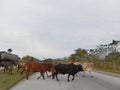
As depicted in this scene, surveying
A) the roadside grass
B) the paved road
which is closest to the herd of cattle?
the roadside grass

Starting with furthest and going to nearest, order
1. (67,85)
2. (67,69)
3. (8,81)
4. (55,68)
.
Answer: (55,68)
(67,69)
(8,81)
(67,85)

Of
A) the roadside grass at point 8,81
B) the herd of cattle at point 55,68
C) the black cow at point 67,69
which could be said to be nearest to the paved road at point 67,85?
the roadside grass at point 8,81

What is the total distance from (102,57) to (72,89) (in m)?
69.1

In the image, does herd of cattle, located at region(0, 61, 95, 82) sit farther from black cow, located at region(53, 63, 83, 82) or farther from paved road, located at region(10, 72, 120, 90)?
paved road, located at region(10, 72, 120, 90)

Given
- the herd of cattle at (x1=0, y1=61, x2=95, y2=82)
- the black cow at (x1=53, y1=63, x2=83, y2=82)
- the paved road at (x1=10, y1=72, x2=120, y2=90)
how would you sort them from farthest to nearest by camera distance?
the herd of cattle at (x1=0, y1=61, x2=95, y2=82)
the black cow at (x1=53, y1=63, x2=83, y2=82)
the paved road at (x1=10, y1=72, x2=120, y2=90)

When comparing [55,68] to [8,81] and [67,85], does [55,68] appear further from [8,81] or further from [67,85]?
[67,85]

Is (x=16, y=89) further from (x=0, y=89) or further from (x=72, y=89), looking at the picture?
(x=72, y=89)

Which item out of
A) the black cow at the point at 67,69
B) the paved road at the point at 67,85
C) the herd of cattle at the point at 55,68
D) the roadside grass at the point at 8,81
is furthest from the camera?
the herd of cattle at the point at 55,68

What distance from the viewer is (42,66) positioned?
93.1 feet

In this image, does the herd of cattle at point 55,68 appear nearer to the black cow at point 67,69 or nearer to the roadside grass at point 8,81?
the black cow at point 67,69

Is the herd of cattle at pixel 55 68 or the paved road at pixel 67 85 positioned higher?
the herd of cattle at pixel 55 68

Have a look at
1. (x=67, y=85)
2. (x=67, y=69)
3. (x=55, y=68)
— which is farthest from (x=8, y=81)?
(x=67, y=85)

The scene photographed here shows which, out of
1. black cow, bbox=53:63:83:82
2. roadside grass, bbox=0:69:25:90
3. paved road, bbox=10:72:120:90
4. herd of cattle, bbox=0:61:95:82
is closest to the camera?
paved road, bbox=10:72:120:90

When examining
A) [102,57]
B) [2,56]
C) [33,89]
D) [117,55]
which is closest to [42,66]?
[33,89]
